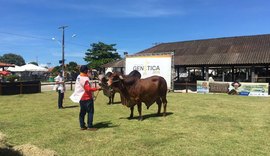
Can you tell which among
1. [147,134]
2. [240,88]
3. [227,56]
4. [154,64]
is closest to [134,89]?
[147,134]

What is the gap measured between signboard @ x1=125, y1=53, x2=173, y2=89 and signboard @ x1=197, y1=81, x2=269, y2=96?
2.78 meters

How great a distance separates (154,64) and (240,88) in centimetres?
729

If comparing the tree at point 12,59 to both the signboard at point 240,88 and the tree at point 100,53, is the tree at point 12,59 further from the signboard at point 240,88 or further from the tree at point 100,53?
the signboard at point 240,88

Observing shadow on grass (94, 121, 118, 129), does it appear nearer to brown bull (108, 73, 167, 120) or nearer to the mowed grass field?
the mowed grass field

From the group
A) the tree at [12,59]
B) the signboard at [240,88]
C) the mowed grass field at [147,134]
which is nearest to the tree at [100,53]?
the signboard at [240,88]

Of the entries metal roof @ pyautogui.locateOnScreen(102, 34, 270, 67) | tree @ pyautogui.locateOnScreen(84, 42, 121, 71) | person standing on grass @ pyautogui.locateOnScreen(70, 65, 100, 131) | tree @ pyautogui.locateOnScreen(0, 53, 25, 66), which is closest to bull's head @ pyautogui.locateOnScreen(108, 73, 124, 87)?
person standing on grass @ pyautogui.locateOnScreen(70, 65, 100, 131)

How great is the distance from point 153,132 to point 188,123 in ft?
6.09

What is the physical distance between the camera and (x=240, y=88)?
2364 cm

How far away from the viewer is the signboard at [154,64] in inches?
1029

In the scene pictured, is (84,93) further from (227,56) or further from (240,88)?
(227,56)

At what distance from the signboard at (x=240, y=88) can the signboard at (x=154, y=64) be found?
9.12 feet

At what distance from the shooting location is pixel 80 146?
7.20 metres

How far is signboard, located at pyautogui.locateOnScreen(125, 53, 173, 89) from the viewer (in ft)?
85.8

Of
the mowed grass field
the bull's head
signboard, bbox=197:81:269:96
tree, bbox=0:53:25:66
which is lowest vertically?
the mowed grass field
